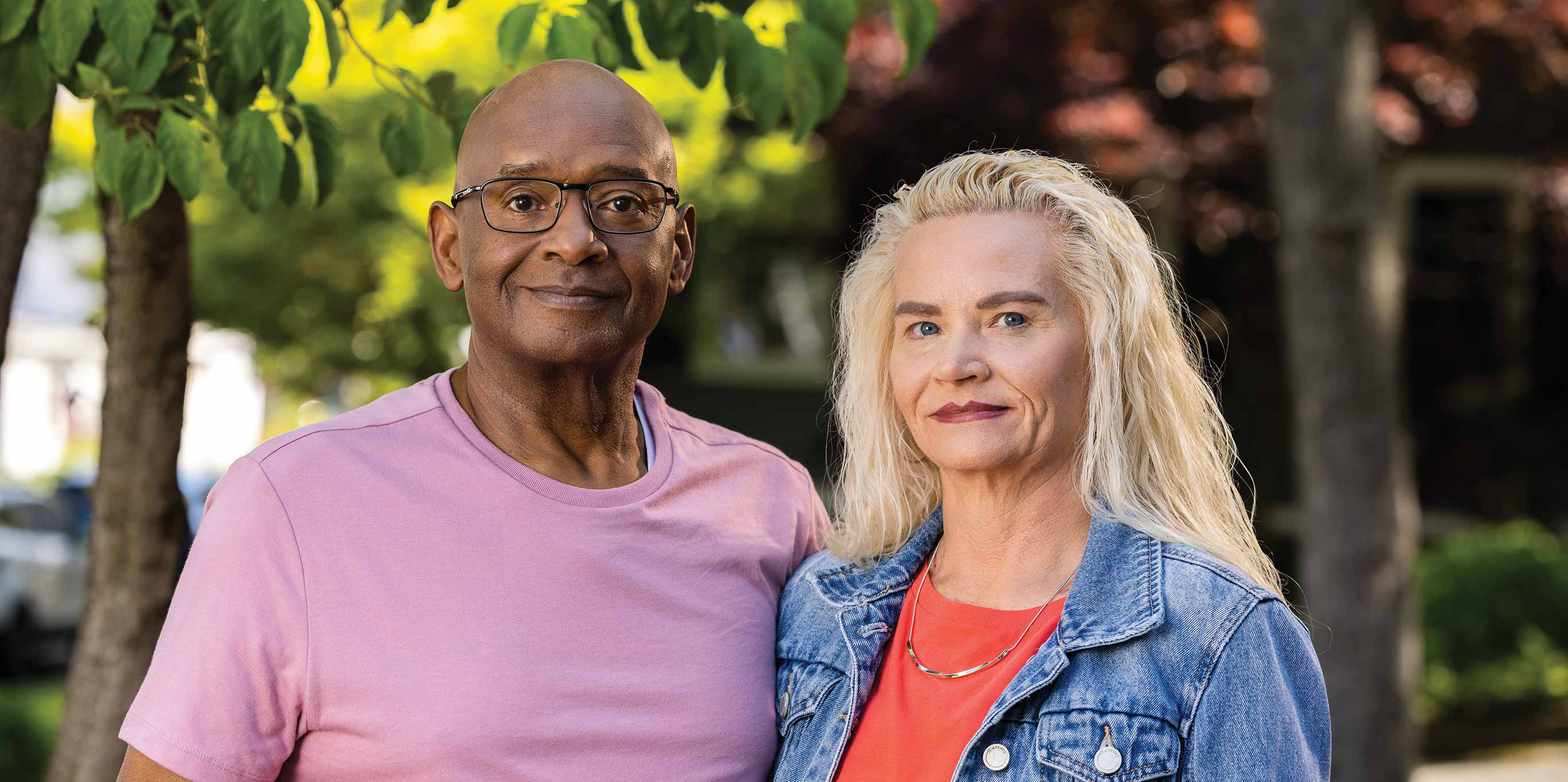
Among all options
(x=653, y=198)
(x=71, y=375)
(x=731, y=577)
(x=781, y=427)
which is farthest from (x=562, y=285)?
(x=71, y=375)

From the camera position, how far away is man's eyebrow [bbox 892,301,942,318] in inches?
93.0

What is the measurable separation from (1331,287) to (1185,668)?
11.8 ft

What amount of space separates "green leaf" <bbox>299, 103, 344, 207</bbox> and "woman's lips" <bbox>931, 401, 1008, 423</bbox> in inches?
44.8

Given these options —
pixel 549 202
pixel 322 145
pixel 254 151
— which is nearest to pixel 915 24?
pixel 549 202

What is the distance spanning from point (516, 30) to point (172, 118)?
1.86 feet

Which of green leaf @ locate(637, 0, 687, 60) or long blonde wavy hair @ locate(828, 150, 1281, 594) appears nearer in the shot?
A: long blonde wavy hair @ locate(828, 150, 1281, 594)

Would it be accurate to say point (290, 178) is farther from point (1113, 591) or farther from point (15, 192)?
point (1113, 591)

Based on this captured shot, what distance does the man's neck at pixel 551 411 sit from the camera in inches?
92.2

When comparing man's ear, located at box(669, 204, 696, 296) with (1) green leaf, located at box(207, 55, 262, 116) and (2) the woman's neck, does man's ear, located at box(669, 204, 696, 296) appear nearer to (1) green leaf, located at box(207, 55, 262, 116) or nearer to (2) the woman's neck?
(2) the woman's neck

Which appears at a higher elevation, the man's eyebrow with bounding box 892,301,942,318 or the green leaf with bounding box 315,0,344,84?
the green leaf with bounding box 315,0,344,84

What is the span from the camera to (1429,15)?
27.5 ft

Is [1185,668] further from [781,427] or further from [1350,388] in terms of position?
[781,427]

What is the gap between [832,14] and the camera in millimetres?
2654

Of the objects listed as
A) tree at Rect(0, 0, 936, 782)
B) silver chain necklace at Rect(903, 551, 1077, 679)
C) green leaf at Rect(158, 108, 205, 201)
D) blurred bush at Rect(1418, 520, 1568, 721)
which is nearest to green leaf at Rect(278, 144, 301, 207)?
tree at Rect(0, 0, 936, 782)
